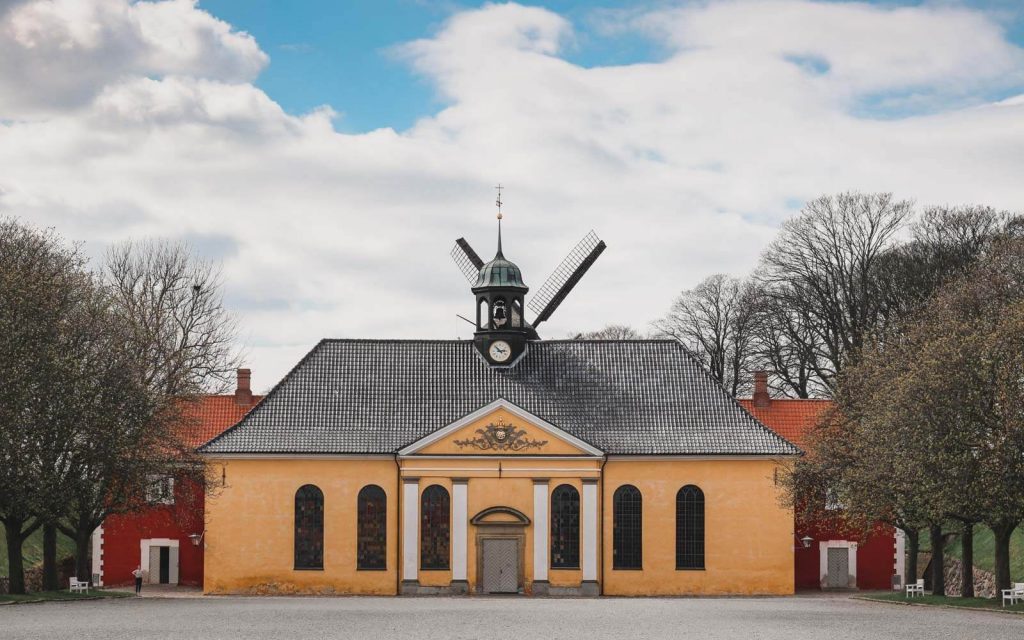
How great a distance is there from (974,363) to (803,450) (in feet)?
51.7

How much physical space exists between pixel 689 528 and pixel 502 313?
34.3 ft

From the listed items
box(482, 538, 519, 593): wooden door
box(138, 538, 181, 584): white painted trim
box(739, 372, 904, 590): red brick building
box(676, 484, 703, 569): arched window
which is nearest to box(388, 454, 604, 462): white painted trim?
box(482, 538, 519, 593): wooden door

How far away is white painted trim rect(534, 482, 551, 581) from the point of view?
170ft

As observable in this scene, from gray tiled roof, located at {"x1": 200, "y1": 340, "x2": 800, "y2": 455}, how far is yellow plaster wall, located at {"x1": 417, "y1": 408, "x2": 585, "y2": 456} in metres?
0.67

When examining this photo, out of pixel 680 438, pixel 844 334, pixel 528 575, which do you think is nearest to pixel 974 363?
pixel 680 438

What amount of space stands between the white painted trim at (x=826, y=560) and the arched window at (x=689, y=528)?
705cm

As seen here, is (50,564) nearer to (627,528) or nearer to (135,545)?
(135,545)

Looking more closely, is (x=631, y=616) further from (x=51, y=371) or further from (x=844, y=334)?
(x=844, y=334)

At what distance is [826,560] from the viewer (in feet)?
188

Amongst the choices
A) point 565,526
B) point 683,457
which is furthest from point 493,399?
point 683,457

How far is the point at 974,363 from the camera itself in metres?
39.5

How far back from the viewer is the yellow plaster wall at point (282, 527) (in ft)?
170

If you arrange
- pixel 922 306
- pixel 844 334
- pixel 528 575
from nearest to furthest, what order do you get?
pixel 528 575
pixel 922 306
pixel 844 334

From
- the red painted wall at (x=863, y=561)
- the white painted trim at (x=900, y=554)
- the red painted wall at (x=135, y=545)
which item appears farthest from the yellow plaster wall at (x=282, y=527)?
the white painted trim at (x=900, y=554)
